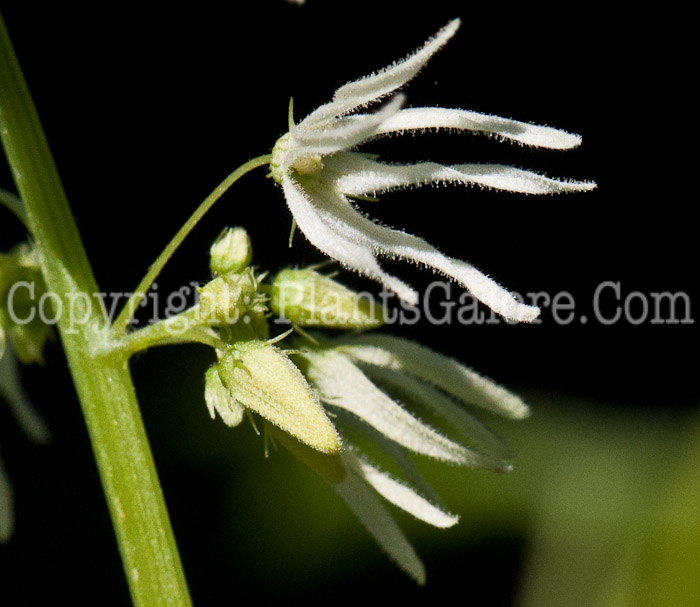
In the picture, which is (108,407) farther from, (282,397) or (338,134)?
(338,134)

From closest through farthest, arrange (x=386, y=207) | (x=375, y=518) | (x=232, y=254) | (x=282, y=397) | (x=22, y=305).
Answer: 1. (x=282, y=397)
2. (x=232, y=254)
3. (x=375, y=518)
4. (x=22, y=305)
5. (x=386, y=207)

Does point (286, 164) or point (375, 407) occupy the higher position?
point (286, 164)

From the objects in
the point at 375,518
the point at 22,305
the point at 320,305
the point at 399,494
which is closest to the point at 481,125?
the point at 320,305

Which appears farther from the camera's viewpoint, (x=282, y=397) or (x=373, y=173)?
(x=373, y=173)

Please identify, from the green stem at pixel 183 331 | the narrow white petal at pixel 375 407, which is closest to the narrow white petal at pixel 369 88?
the green stem at pixel 183 331

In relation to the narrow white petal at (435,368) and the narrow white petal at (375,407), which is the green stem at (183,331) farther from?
the narrow white petal at (435,368)

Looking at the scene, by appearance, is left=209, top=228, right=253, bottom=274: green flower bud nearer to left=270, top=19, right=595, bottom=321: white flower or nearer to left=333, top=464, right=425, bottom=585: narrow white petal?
left=270, top=19, right=595, bottom=321: white flower
